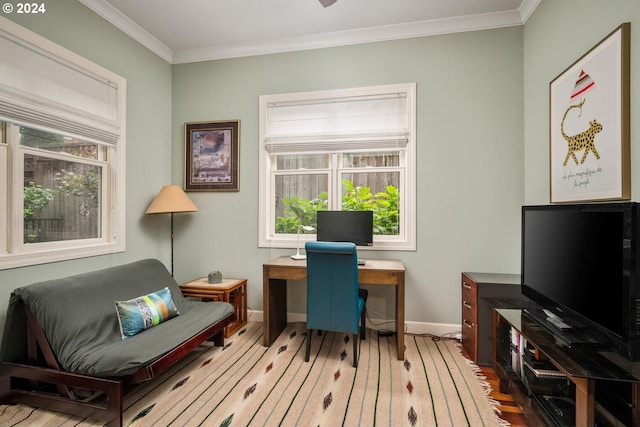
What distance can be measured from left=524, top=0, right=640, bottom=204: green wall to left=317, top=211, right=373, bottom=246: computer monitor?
1.41 meters

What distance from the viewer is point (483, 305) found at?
224cm

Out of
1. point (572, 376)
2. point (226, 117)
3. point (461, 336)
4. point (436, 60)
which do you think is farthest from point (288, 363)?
point (436, 60)

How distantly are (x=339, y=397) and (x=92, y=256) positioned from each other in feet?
7.48

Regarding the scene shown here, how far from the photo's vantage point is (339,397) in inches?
72.2

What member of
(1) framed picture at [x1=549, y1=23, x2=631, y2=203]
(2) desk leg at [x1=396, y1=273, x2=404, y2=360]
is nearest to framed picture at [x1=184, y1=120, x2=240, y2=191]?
(2) desk leg at [x1=396, y1=273, x2=404, y2=360]

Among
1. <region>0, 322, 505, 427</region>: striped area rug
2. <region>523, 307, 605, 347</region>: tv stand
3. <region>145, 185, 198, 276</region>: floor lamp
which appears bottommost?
<region>0, 322, 505, 427</region>: striped area rug

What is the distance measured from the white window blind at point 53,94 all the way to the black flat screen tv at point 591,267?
3366 millimetres

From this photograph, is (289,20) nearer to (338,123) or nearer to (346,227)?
(338,123)

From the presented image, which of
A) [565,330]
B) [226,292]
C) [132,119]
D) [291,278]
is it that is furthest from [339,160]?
[565,330]

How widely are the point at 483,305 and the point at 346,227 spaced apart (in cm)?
128

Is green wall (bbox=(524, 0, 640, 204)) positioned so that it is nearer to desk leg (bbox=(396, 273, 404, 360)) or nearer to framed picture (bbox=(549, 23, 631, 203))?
framed picture (bbox=(549, 23, 631, 203))

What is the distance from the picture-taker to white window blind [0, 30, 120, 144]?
1858 mm

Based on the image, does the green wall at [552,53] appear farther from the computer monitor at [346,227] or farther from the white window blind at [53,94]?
the white window blind at [53,94]

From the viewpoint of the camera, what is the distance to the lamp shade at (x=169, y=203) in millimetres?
2764
